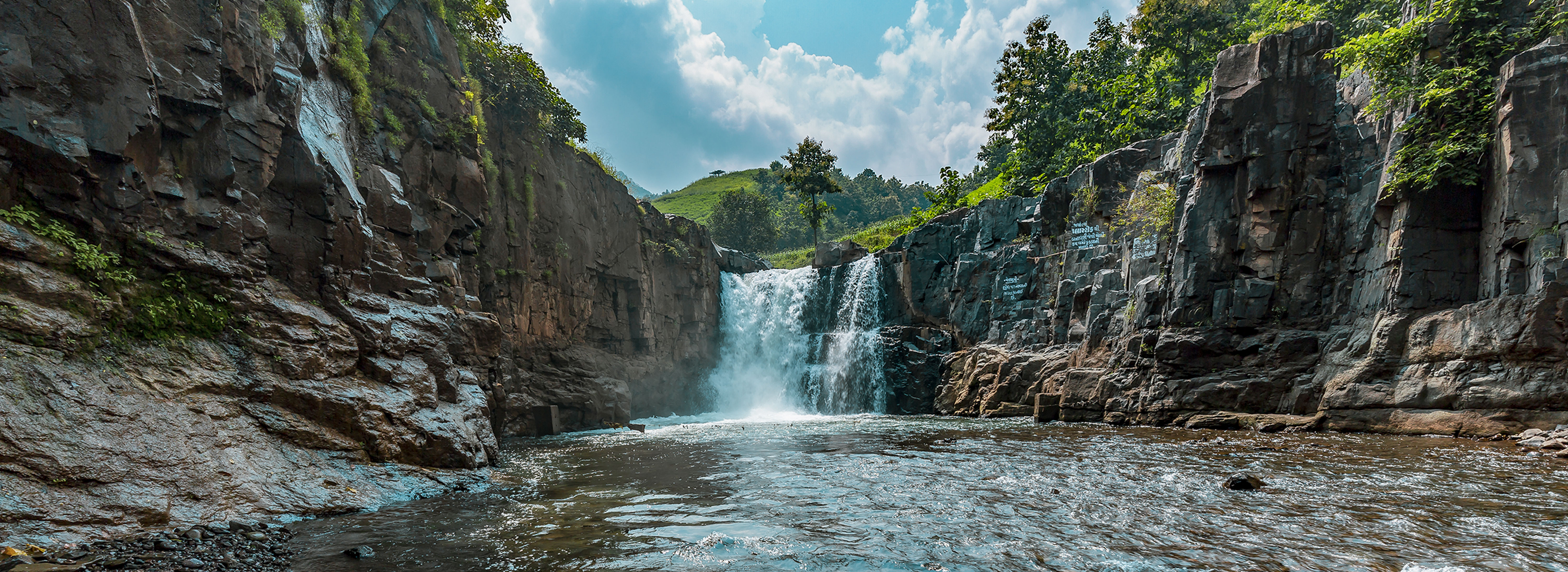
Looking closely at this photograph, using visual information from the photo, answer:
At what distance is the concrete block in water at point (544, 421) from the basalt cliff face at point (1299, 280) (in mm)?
16337

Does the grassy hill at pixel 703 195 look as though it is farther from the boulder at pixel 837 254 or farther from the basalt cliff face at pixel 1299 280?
the basalt cliff face at pixel 1299 280

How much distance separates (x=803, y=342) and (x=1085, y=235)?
15.1 meters

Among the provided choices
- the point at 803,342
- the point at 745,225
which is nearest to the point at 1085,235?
the point at 803,342

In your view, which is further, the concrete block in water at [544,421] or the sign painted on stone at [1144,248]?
the sign painted on stone at [1144,248]

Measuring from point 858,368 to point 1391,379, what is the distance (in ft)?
65.6

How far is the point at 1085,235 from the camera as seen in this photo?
27312 millimetres

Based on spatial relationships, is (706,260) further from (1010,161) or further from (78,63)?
(78,63)

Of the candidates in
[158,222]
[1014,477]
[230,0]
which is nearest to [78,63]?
[158,222]

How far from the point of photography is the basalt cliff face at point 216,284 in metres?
6.67

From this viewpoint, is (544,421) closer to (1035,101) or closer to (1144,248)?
(1144,248)

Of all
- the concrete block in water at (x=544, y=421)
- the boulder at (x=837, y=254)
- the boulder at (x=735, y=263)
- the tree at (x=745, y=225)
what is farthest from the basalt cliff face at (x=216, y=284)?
the tree at (x=745, y=225)

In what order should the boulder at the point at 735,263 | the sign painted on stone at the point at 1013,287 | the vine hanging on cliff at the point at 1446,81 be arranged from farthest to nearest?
the boulder at the point at 735,263, the sign painted on stone at the point at 1013,287, the vine hanging on cliff at the point at 1446,81

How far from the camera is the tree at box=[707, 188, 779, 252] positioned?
2655 inches

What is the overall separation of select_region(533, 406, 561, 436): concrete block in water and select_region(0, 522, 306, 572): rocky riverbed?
567 inches
